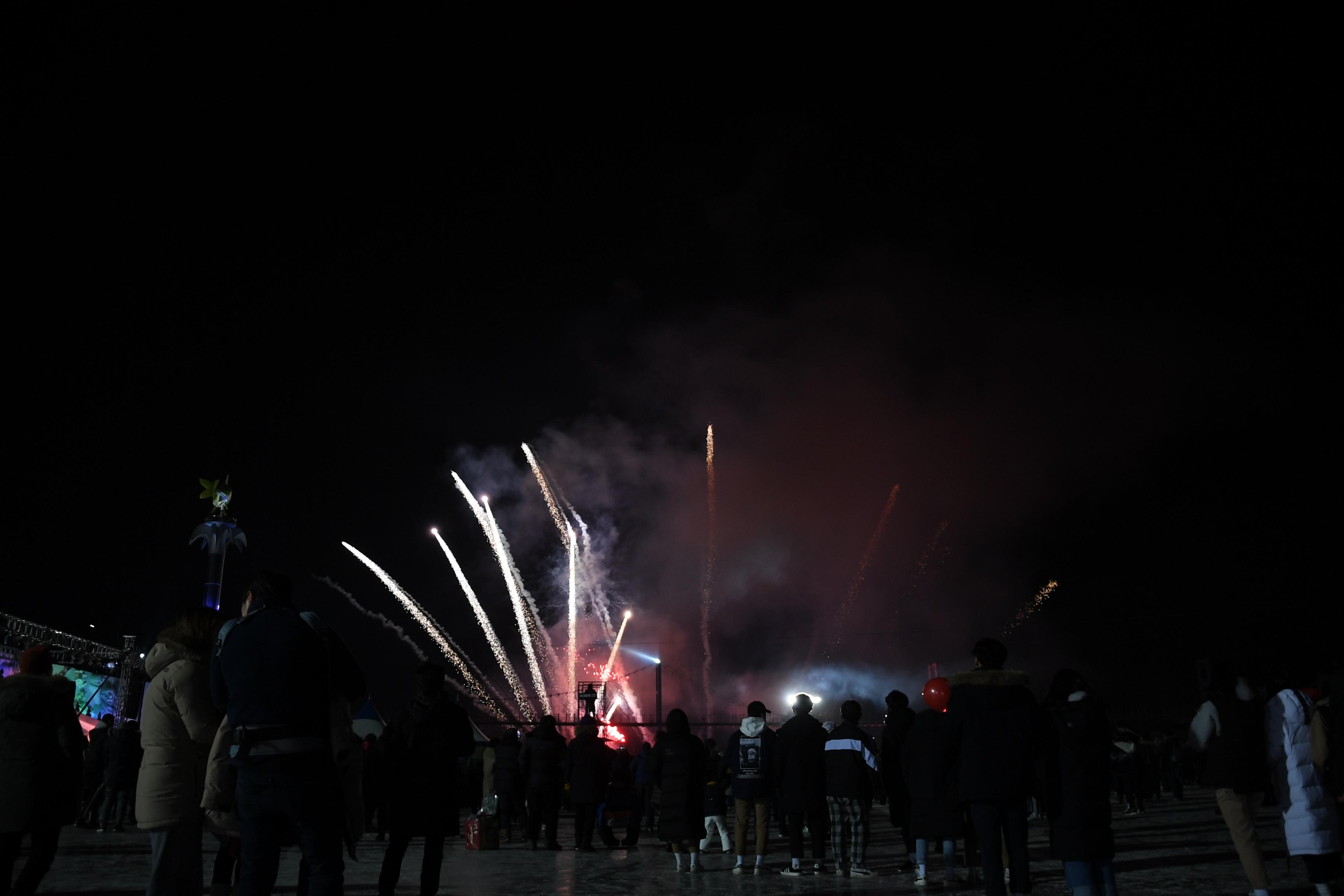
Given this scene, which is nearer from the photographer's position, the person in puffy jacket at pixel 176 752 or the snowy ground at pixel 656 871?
the person in puffy jacket at pixel 176 752

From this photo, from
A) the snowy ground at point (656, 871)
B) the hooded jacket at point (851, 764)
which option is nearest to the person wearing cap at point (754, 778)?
the snowy ground at point (656, 871)

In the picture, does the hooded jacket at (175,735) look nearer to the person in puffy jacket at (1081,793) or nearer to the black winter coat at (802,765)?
the person in puffy jacket at (1081,793)

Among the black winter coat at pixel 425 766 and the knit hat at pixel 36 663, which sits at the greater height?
the knit hat at pixel 36 663

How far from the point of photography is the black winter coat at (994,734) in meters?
6.30

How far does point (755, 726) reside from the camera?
11.1 metres

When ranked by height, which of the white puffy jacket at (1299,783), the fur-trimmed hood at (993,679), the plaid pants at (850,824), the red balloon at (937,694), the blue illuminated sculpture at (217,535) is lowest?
the plaid pants at (850,824)

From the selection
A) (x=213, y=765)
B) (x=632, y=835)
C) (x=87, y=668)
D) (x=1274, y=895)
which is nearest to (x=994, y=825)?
(x=1274, y=895)

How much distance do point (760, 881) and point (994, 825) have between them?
12.3ft

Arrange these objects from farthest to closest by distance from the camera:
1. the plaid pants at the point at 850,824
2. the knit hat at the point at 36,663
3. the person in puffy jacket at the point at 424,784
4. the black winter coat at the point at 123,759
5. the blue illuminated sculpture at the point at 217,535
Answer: the blue illuminated sculpture at the point at 217,535 < the black winter coat at the point at 123,759 < the plaid pants at the point at 850,824 < the person in puffy jacket at the point at 424,784 < the knit hat at the point at 36,663

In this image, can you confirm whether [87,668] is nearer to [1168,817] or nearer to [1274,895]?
[1168,817]

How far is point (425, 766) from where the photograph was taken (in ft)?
22.6

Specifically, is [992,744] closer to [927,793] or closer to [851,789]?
A: [927,793]

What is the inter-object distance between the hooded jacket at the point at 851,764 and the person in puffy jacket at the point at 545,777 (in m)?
4.55

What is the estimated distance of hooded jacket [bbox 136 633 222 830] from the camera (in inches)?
209
